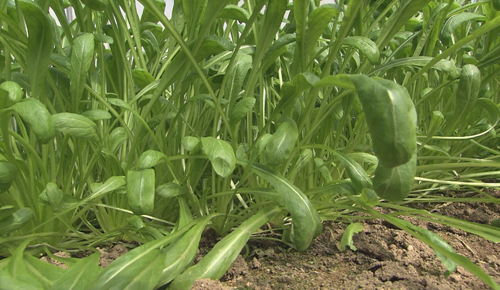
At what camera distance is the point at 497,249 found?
735mm

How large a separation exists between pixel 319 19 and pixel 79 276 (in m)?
0.52

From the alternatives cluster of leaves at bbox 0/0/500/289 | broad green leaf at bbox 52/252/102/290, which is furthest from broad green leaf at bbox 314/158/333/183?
broad green leaf at bbox 52/252/102/290

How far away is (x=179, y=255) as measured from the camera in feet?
1.76

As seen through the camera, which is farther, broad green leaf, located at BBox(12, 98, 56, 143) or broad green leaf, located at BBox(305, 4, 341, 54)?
broad green leaf, located at BBox(305, 4, 341, 54)

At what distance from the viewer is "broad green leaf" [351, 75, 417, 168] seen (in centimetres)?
37

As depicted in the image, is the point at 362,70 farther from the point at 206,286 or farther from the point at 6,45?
the point at 6,45

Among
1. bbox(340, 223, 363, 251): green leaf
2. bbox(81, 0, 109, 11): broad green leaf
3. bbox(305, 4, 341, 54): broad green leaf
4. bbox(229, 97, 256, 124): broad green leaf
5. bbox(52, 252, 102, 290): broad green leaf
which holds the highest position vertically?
bbox(81, 0, 109, 11): broad green leaf

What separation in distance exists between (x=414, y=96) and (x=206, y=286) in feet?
3.07

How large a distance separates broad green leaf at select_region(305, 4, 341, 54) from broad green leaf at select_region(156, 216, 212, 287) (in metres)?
0.38

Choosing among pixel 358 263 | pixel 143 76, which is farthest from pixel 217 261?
pixel 143 76

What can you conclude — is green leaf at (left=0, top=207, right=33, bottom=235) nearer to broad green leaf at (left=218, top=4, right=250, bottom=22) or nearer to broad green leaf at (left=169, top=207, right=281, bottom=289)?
broad green leaf at (left=169, top=207, right=281, bottom=289)

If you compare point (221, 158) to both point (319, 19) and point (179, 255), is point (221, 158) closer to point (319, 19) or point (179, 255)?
point (179, 255)

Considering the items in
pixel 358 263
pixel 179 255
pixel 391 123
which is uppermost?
pixel 391 123

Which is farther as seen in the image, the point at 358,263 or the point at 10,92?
the point at 358,263
